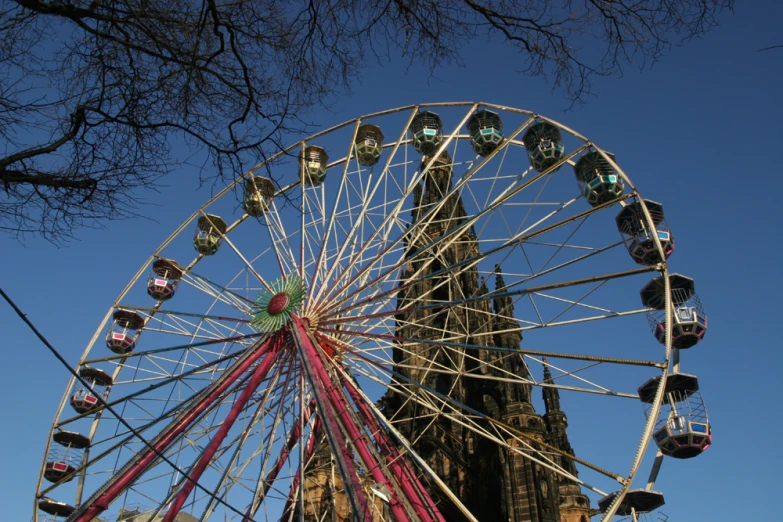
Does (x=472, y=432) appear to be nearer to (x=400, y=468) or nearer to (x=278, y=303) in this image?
(x=278, y=303)

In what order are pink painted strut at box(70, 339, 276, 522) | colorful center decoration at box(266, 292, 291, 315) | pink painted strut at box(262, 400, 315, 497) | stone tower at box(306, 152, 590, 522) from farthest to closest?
stone tower at box(306, 152, 590, 522), colorful center decoration at box(266, 292, 291, 315), pink painted strut at box(262, 400, 315, 497), pink painted strut at box(70, 339, 276, 522)

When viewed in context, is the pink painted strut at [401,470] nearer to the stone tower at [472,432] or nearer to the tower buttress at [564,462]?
the stone tower at [472,432]

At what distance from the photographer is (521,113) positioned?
22172 millimetres

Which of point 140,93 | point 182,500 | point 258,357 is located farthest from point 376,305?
point 140,93

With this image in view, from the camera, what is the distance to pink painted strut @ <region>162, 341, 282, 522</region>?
47.9 ft

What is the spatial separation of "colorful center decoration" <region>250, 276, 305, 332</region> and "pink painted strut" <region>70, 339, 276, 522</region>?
0.56 m

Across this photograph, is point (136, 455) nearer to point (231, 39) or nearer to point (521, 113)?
point (231, 39)

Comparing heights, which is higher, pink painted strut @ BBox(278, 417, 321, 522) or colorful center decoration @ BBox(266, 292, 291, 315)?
colorful center decoration @ BBox(266, 292, 291, 315)

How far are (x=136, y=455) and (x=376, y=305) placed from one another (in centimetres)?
894

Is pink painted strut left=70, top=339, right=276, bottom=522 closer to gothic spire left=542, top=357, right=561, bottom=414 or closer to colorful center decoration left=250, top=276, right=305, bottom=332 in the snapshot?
colorful center decoration left=250, top=276, right=305, bottom=332

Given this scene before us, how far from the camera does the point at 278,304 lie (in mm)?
19016

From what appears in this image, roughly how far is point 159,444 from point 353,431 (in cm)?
465

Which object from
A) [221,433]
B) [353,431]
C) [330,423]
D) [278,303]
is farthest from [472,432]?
[330,423]

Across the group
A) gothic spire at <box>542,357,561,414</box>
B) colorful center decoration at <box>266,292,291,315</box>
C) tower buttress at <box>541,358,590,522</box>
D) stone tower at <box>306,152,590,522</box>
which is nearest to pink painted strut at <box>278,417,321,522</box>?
colorful center decoration at <box>266,292,291,315</box>
